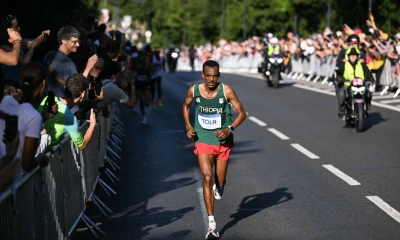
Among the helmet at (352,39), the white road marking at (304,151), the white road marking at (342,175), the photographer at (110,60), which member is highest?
the photographer at (110,60)

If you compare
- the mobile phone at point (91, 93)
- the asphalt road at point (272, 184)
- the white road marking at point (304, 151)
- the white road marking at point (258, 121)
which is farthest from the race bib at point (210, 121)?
the white road marking at point (258, 121)

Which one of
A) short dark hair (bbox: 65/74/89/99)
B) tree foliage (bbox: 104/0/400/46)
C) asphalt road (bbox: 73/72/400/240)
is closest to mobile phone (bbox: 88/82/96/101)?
asphalt road (bbox: 73/72/400/240)

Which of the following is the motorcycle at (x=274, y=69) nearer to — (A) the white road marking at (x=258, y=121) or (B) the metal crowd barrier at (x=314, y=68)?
(B) the metal crowd barrier at (x=314, y=68)

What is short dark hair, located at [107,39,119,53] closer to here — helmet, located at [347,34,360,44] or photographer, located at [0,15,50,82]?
photographer, located at [0,15,50,82]

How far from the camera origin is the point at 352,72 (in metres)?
19.0

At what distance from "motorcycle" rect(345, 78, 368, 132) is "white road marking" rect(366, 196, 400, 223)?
737 centimetres

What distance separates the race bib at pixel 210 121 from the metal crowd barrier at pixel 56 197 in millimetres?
1323

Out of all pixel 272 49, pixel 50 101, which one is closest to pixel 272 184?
pixel 50 101

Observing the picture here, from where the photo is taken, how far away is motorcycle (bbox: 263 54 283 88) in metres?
33.9

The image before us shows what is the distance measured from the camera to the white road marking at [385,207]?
32.9 feet

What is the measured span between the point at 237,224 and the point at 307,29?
49714 millimetres

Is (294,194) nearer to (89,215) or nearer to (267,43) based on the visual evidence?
(89,215)

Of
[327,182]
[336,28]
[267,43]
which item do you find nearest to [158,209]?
[327,182]

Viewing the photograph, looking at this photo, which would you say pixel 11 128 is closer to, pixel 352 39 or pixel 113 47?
pixel 113 47
